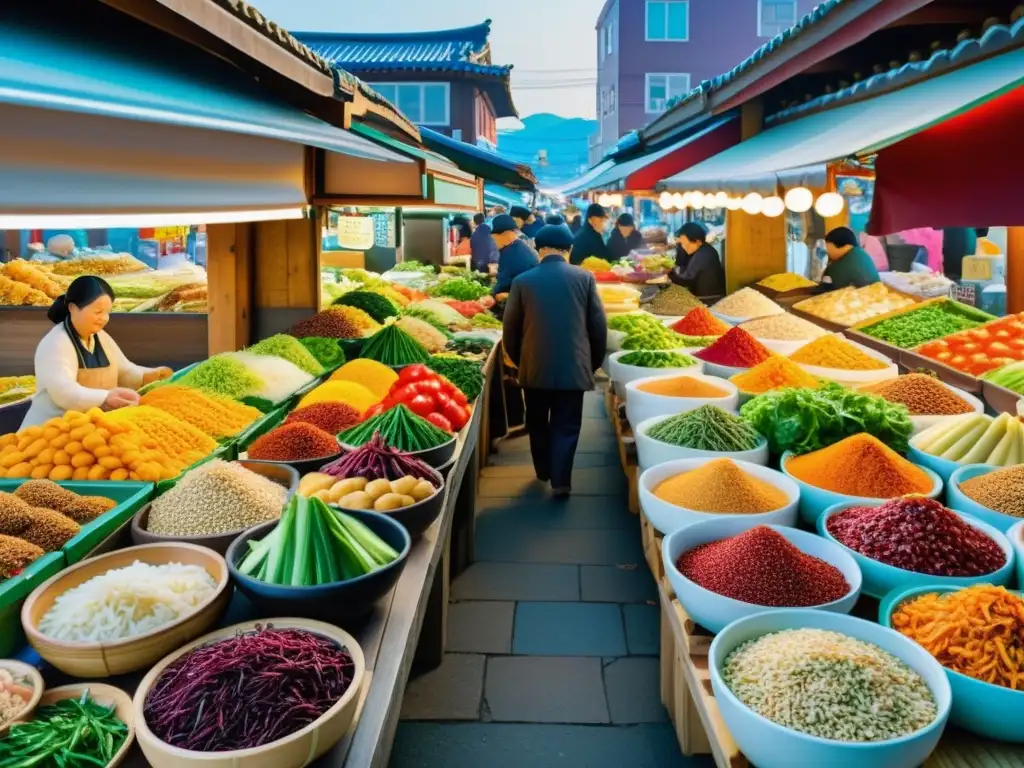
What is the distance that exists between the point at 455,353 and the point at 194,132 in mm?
3763

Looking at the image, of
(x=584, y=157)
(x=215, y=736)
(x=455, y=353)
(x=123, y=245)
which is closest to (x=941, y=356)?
(x=455, y=353)

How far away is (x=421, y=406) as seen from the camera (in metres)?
3.79

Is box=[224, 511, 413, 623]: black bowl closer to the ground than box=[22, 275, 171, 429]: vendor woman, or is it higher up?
closer to the ground

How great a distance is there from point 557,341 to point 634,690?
105 inches

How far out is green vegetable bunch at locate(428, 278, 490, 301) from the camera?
9.35 metres

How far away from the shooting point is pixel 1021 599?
6.33 ft

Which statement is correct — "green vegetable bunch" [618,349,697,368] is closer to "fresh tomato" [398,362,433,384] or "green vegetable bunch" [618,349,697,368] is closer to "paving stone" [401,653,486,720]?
"fresh tomato" [398,362,433,384]

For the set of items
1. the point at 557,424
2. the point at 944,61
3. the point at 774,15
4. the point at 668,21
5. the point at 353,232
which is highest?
the point at 774,15

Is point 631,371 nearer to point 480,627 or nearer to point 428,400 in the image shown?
point 428,400

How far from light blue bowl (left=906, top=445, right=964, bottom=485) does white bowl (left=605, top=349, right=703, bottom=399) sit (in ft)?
5.31

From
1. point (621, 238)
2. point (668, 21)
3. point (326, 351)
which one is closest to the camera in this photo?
point (326, 351)

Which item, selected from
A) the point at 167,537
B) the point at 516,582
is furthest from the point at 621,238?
the point at 167,537

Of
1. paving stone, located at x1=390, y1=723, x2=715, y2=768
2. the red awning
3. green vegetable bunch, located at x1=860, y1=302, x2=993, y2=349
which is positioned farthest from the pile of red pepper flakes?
green vegetable bunch, located at x1=860, y1=302, x2=993, y2=349

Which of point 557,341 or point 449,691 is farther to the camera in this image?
point 557,341
